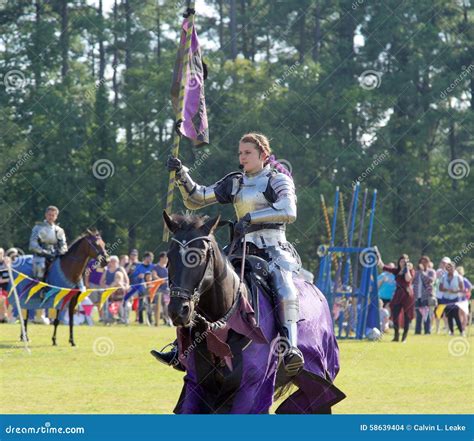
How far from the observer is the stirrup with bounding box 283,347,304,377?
27.2ft

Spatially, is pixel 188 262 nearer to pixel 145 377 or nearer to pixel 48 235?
pixel 145 377

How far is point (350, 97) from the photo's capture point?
44875 millimetres

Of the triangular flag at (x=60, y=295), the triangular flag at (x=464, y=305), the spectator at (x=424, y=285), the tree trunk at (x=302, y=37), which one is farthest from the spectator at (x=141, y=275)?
the tree trunk at (x=302, y=37)

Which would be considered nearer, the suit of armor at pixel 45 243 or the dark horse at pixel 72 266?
the dark horse at pixel 72 266

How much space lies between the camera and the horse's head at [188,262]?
7051mm

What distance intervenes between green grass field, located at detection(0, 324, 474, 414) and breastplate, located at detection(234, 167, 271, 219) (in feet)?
11.5

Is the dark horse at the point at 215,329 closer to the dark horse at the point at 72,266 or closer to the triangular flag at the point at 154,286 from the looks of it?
the dark horse at the point at 72,266

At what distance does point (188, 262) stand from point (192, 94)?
8.77 ft

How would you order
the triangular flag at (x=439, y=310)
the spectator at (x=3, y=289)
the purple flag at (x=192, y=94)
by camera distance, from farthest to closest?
the triangular flag at (x=439, y=310)
the spectator at (x=3, y=289)
the purple flag at (x=192, y=94)

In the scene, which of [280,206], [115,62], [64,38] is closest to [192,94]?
[280,206]

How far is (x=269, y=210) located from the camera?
8.34 m

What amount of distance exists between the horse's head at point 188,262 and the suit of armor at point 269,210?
715 millimetres

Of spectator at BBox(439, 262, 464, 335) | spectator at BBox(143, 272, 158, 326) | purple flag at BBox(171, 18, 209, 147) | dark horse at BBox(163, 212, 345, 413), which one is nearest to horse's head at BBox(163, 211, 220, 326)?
dark horse at BBox(163, 212, 345, 413)

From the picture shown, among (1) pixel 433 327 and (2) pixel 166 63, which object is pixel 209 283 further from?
(2) pixel 166 63
